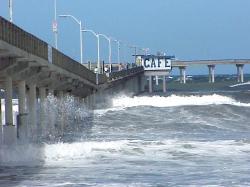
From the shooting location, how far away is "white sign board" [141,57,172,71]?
151 m

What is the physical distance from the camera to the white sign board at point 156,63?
150750 millimetres

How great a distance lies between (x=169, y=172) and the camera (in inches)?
930

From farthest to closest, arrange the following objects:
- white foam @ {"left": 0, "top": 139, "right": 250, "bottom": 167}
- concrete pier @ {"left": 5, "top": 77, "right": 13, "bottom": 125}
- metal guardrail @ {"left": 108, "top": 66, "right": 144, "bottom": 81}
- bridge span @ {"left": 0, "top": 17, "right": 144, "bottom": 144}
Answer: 1. metal guardrail @ {"left": 108, "top": 66, "right": 144, "bottom": 81}
2. concrete pier @ {"left": 5, "top": 77, "right": 13, "bottom": 125}
3. bridge span @ {"left": 0, "top": 17, "right": 144, "bottom": 144}
4. white foam @ {"left": 0, "top": 139, "right": 250, "bottom": 167}

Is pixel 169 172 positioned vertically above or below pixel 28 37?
below

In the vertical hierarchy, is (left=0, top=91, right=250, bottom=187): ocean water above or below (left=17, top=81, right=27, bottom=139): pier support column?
below

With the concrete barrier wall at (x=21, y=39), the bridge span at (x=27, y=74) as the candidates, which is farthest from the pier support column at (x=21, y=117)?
the concrete barrier wall at (x=21, y=39)

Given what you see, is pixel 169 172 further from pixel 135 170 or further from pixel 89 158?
pixel 89 158

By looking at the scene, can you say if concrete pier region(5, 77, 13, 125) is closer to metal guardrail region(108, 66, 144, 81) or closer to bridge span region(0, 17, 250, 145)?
bridge span region(0, 17, 250, 145)

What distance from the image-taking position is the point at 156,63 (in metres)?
152

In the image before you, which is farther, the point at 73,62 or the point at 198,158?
the point at 73,62

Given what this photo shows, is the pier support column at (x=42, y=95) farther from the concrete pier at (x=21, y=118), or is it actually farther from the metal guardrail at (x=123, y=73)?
the metal guardrail at (x=123, y=73)

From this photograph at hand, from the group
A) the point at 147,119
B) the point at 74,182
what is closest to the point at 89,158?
the point at 74,182

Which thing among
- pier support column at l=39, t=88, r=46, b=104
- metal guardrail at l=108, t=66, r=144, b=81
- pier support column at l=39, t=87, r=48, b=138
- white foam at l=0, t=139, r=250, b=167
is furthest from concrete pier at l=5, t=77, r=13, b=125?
metal guardrail at l=108, t=66, r=144, b=81

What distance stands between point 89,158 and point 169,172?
21.2 ft
